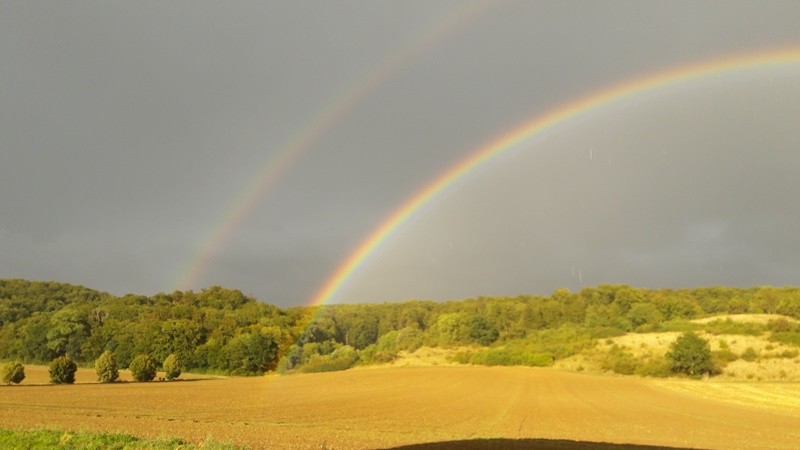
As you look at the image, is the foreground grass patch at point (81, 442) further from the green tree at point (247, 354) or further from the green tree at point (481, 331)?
the green tree at point (481, 331)

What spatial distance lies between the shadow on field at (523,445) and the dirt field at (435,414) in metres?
0.11

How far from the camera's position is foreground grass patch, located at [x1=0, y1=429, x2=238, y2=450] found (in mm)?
15820

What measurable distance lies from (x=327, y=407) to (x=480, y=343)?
9180 cm

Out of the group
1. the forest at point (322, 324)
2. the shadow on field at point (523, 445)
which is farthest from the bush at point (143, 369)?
the shadow on field at point (523, 445)

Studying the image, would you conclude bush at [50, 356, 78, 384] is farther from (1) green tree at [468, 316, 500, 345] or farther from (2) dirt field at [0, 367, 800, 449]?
(1) green tree at [468, 316, 500, 345]

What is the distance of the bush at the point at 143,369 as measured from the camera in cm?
6412

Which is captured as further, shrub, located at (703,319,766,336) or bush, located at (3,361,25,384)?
shrub, located at (703,319,766,336)

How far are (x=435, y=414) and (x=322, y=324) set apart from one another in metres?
98.7

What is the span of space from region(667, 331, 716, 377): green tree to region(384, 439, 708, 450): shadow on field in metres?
65.5

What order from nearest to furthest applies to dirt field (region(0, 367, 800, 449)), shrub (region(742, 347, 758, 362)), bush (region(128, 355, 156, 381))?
dirt field (region(0, 367, 800, 449))
bush (region(128, 355, 156, 381))
shrub (region(742, 347, 758, 362))

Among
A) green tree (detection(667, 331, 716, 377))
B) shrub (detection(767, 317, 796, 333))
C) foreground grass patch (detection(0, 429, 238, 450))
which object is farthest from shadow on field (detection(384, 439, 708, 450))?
shrub (detection(767, 317, 796, 333))

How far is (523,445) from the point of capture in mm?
22469

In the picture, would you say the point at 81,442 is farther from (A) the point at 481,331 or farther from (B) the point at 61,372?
(A) the point at 481,331

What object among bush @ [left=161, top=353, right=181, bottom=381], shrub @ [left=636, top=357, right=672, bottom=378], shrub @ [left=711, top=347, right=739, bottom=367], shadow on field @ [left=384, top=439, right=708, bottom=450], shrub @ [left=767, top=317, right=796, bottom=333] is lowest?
shrub @ [left=636, top=357, right=672, bottom=378]
